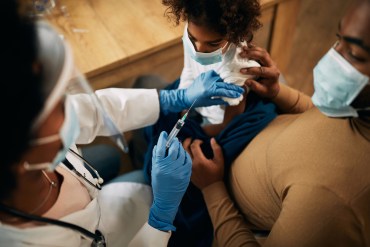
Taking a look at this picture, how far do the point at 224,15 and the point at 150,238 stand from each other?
2.21 ft

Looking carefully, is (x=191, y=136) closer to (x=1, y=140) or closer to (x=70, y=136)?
(x=70, y=136)

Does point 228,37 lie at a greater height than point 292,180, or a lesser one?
greater

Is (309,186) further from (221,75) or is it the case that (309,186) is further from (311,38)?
(311,38)

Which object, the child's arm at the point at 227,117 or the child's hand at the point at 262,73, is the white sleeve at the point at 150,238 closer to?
the child's arm at the point at 227,117

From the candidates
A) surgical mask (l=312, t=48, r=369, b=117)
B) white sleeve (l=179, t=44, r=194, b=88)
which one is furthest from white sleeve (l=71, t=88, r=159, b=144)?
surgical mask (l=312, t=48, r=369, b=117)

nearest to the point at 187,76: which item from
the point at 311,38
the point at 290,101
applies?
the point at 290,101

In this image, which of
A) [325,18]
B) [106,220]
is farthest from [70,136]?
[325,18]

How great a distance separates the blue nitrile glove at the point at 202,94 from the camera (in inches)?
40.0

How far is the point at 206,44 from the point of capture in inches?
38.2

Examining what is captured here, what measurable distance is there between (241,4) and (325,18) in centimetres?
199

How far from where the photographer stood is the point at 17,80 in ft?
1.50

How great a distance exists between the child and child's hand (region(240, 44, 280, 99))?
2cm

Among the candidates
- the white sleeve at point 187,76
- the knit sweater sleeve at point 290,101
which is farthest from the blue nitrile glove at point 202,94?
the knit sweater sleeve at point 290,101

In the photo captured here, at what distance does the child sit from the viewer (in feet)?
3.01
